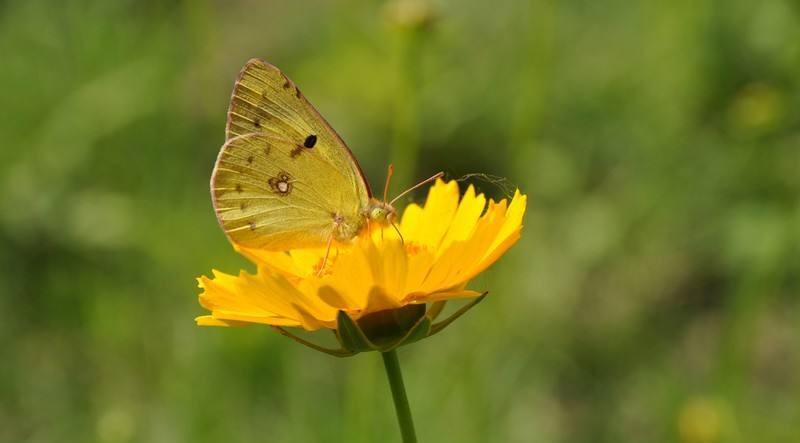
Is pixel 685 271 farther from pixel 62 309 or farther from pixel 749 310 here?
pixel 62 309

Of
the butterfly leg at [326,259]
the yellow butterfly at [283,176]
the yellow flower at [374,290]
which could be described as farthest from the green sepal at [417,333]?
the yellow butterfly at [283,176]

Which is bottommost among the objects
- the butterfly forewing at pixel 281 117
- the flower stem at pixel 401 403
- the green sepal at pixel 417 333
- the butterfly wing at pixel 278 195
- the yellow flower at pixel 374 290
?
the flower stem at pixel 401 403

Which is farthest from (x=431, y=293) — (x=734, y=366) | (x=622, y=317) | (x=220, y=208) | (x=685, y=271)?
(x=685, y=271)

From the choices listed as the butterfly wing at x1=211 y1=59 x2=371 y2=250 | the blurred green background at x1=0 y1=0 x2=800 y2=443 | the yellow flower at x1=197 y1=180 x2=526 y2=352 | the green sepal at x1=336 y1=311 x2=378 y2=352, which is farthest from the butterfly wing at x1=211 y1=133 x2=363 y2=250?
the blurred green background at x1=0 y1=0 x2=800 y2=443

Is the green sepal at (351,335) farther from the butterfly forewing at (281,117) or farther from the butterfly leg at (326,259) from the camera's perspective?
the butterfly forewing at (281,117)

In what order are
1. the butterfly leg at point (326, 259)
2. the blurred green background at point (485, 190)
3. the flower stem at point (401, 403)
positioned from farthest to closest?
the blurred green background at point (485, 190) < the butterfly leg at point (326, 259) < the flower stem at point (401, 403)

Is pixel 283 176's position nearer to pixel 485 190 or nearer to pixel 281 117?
pixel 281 117

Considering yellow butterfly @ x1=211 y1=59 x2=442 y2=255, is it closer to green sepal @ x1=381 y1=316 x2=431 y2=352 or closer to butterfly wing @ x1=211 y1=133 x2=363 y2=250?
butterfly wing @ x1=211 y1=133 x2=363 y2=250
